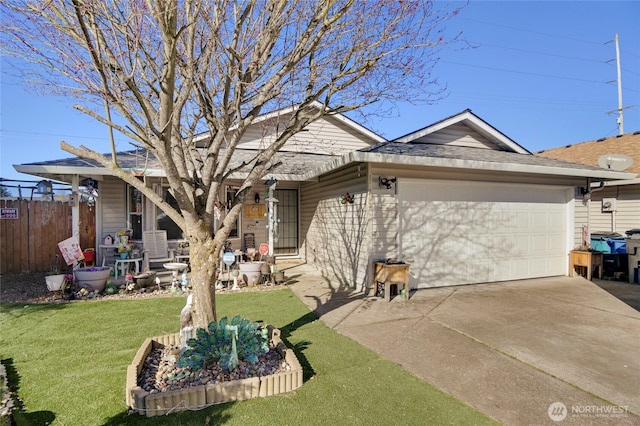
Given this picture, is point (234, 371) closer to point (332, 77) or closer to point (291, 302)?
point (291, 302)

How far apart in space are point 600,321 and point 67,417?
6.62 m

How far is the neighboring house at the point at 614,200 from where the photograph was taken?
8.88 meters

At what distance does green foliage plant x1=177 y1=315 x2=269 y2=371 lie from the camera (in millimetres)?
2891

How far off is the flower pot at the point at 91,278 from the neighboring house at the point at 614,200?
1118 cm

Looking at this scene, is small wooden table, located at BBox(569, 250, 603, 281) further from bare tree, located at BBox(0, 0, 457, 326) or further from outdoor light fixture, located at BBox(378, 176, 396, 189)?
bare tree, located at BBox(0, 0, 457, 326)

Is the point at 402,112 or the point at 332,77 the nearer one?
the point at 332,77

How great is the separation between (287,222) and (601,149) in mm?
12224

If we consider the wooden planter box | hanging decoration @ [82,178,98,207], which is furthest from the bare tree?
hanging decoration @ [82,178,98,207]

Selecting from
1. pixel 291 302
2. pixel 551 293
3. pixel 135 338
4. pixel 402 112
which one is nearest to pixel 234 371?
pixel 135 338

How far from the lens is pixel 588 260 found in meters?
7.83

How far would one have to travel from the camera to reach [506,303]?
579 centimetres

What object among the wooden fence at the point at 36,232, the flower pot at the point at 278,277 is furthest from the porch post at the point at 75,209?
the flower pot at the point at 278,277

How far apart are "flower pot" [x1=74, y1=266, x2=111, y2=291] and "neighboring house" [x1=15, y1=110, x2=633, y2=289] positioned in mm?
2068

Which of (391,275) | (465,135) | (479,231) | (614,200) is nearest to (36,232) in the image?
(391,275)
